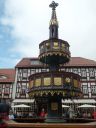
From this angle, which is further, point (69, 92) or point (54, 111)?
point (54, 111)

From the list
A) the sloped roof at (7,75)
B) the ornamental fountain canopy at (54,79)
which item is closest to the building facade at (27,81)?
the sloped roof at (7,75)

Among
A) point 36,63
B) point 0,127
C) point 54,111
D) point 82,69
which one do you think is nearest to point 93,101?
point 82,69

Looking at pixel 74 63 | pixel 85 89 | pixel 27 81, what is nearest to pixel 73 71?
pixel 74 63

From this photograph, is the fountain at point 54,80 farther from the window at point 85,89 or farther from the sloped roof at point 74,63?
the sloped roof at point 74,63

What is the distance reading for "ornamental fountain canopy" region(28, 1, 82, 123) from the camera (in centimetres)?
1261

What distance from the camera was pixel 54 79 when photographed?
41.7ft

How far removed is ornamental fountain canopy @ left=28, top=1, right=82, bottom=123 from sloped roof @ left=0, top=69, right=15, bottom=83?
31.6 meters

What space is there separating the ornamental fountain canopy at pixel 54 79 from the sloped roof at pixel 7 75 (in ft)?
104

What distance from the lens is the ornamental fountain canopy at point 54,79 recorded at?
12609 millimetres

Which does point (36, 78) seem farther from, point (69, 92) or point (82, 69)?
point (82, 69)

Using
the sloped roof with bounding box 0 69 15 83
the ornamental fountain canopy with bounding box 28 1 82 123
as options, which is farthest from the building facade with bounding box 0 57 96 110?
the ornamental fountain canopy with bounding box 28 1 82 123

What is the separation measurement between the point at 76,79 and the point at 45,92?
2.06 metres

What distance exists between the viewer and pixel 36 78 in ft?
43.2

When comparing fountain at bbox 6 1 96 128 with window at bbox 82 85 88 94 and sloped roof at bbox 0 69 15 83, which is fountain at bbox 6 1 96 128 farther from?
sloped roof at bbox 0 69 15 83
